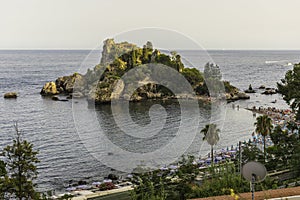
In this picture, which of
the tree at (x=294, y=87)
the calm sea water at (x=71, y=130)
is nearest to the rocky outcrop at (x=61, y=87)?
the calm sea water at (x=71, y=130)

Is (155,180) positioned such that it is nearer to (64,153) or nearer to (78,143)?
(64,153)

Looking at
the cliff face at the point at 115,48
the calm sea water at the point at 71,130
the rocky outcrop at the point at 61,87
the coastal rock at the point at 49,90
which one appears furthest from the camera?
the rocky outcrop at the point at 61,87

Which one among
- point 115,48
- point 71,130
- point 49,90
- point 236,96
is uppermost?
point 115,48

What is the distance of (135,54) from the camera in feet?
93.6

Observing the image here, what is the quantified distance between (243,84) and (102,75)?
1429 inches

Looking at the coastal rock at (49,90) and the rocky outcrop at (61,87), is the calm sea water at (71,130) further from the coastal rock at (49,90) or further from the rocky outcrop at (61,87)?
the rocky outcrop at (61,87)

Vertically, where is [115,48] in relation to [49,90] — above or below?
above

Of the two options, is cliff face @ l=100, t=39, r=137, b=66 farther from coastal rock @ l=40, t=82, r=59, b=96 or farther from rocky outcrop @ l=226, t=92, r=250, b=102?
rocky outcrop @ l=226, t=92, r=250, b=102

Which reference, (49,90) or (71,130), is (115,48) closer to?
(71,130)

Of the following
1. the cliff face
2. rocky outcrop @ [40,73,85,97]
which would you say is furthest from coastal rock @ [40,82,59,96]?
the cliff face

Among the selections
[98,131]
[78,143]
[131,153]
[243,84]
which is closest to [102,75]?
[98,131]

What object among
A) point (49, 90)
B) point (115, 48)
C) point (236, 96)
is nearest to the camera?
point (115, 48)

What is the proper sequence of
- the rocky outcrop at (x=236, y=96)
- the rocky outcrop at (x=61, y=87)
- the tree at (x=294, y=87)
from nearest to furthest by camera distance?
the tree at (x=294, y=87) < the rocky outcrop at (x=236, y=96) < the rocky outcrop at (x=61, y=87)

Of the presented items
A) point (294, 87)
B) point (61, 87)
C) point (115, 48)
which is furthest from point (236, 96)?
point (294, 87)
